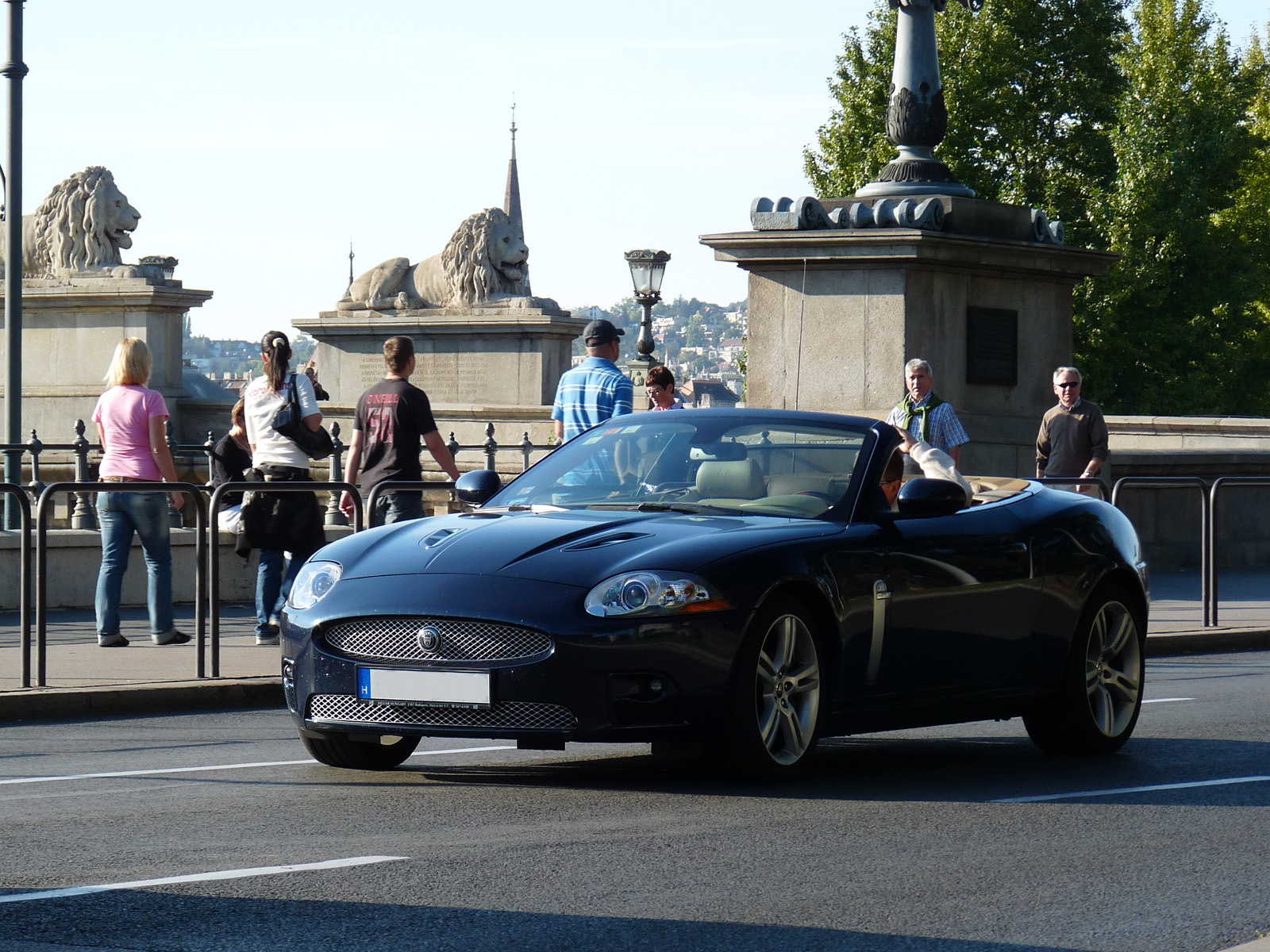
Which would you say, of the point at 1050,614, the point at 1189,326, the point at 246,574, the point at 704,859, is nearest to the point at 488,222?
the point at 1189,326

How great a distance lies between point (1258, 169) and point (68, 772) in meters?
45.6

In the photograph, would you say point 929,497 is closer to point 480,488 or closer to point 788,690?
point 788,690

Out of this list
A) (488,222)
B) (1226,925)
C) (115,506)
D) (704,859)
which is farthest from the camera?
(488,222)

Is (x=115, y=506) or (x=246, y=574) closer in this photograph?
(x=115, y=506)

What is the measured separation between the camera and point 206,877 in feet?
19.7

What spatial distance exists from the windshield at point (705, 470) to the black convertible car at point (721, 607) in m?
0.01

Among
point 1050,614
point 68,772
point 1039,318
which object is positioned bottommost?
point 68,772

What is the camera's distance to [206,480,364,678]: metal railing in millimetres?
11398

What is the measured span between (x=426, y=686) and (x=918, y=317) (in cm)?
1044

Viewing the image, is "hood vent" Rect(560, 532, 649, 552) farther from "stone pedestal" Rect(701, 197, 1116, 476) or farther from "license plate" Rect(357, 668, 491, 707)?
"stone pedestal" Rect(701, 197, 1116, 476)

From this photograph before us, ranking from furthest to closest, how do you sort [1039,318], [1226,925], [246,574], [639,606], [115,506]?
[1039,318] < [246,574] < [115,506] < [639,606] < [1226,925]

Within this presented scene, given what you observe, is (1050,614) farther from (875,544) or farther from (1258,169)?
(1258,169)

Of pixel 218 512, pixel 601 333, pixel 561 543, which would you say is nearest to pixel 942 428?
pixel 601 333

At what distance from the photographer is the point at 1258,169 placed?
50.0m
